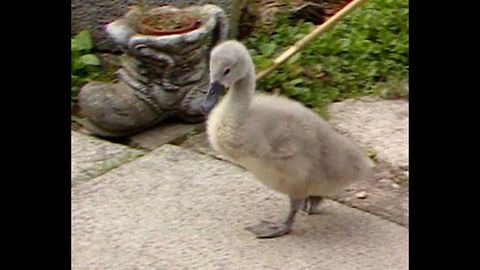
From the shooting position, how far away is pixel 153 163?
429 cm

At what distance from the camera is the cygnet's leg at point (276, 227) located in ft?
12.4

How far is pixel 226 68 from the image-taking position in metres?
3.70

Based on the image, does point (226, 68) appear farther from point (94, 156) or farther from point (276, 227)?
point (94, 156)

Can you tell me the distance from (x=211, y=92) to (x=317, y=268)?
2.25 ft

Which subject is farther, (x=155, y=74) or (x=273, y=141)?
(x=155, y=74)

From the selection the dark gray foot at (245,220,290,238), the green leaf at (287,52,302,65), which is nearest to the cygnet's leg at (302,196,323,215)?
the dark gray foot at (245,220,290,238)

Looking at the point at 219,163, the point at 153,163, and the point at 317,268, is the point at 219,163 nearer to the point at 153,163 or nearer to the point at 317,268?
the point at 153,163

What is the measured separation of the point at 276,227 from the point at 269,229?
29 mm

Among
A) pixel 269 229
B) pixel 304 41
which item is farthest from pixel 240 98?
pixel 304 41

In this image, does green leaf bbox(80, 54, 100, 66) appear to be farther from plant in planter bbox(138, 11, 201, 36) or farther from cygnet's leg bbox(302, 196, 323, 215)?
cygnet's leg bbox(302, 196, 323, 215)

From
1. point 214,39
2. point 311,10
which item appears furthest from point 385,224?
point 311,10

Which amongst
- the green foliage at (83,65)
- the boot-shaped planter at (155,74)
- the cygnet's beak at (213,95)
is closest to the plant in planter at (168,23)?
the boot-shaped planter at (155,74)

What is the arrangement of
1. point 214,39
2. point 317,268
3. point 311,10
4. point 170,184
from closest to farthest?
point 317,268 → point 170,184 → point 214,39 → point 311,10

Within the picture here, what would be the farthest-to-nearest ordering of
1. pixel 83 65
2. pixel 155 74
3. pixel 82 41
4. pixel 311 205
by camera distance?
pixel 82 41
pixel 83 65
pixel 155 74
pixel 311 205
